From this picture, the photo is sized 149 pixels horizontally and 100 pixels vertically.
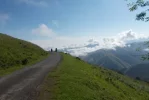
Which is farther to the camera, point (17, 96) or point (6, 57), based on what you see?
point (6, 57)

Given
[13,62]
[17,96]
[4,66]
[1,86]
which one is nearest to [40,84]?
[1,86]

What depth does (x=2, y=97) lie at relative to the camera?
779 inches

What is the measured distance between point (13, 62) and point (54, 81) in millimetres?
24629

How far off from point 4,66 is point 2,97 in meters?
25.6

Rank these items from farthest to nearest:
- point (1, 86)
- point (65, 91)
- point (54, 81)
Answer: point (54, 81), point (1, 86), point (65, 91)

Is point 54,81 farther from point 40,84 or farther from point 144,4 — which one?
point 144,4

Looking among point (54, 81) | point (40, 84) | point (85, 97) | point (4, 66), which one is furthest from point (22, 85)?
point (4, 66)

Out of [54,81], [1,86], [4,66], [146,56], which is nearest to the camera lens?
[146,56]

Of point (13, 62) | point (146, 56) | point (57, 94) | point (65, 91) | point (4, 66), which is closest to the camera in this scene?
point (146, 56)

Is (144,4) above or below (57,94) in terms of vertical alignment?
above

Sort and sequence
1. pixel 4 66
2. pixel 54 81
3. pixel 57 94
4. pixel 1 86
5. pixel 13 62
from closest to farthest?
pixel 57 94 → pixel 1 86 → pixel 54 81 → pixel 4 66 → pixel 13 62

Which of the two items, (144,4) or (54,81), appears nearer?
(144,4)

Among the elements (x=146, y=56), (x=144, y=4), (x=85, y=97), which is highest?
(x=144, y=4)

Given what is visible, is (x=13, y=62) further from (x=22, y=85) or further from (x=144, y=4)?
(x=144, y=4)
